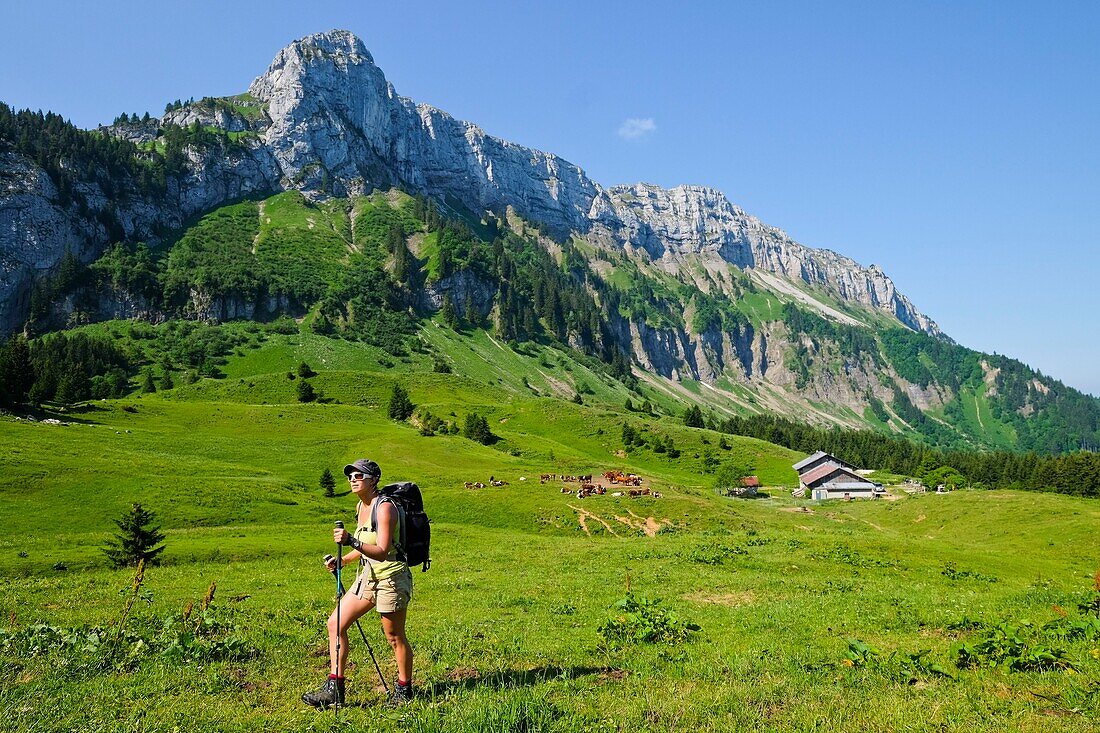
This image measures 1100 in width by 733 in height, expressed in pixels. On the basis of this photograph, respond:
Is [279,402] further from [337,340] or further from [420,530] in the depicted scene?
[420,530]

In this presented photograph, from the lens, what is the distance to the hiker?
9.20m

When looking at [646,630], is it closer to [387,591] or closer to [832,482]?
[387,591]

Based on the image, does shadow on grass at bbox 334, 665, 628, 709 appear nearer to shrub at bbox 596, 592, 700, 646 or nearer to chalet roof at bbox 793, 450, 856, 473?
shrub at bbox 596, 592, 700, 646

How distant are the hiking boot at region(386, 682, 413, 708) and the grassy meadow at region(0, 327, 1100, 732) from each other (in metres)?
0.29

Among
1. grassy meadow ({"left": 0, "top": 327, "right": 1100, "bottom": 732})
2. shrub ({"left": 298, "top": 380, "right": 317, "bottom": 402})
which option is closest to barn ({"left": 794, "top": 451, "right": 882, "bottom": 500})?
grassy meadow ({"left": 0, "top": 327, "right": 1100, "bottom": 732})

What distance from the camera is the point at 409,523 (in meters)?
9.74

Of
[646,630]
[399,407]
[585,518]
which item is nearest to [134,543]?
[646,630]

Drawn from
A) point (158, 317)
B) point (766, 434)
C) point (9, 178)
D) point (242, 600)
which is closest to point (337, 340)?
point (158, 317)

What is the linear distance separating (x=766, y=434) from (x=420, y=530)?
19341cm

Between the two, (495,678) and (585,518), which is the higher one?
(495,678)

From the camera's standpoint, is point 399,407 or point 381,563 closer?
point 381,563

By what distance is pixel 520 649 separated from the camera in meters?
13.2

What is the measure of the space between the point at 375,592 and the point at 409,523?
3.82ft

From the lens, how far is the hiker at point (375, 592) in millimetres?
9203
